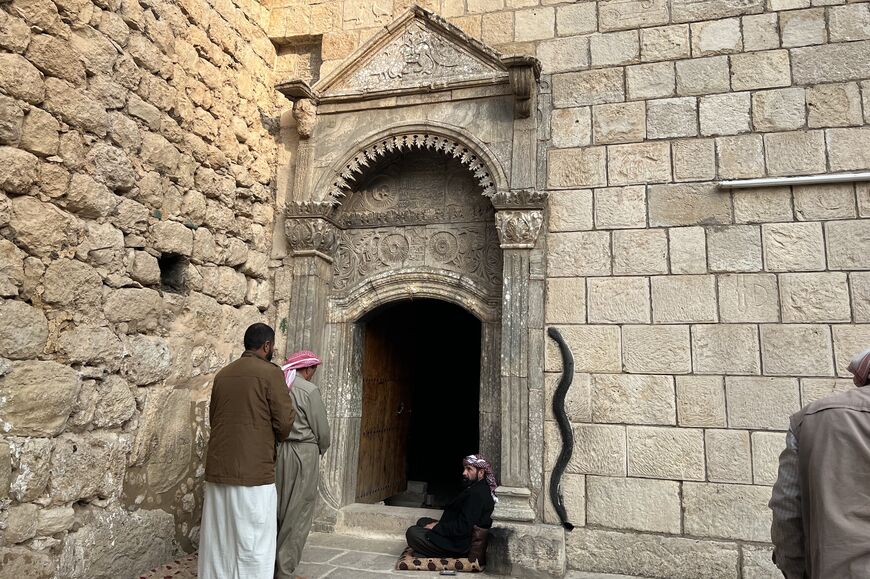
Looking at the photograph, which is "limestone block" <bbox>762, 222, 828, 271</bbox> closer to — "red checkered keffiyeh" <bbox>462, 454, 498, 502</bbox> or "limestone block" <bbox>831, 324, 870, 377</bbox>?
"limestone block" <bbox>831, 324, 870, 377</bbox>

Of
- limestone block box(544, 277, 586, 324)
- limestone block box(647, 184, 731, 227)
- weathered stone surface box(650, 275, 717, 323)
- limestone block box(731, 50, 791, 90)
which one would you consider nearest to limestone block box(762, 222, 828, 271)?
limestone block box(647, 184, 731, 227)

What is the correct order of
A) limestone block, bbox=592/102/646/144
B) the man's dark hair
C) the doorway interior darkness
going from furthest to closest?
the doorway interior darkness < limestone block, bbox=592/102/646/144 < the man's dark hair

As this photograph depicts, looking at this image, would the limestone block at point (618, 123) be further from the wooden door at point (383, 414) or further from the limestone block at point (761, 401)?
the wooden door at point (383, 414)

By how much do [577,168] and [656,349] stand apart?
1612mm

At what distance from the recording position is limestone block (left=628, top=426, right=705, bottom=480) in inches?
161

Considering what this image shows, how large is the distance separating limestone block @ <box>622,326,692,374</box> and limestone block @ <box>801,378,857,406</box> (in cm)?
75

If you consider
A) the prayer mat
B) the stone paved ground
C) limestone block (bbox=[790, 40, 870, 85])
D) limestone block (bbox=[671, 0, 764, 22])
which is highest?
limestone block (bbox=[671, 0, 764, 22])

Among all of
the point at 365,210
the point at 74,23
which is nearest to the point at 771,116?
the point at 365,210

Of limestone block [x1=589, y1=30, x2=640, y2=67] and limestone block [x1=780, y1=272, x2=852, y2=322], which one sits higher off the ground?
limestone block [x1=589, y1=30, x2=640, y2=67]

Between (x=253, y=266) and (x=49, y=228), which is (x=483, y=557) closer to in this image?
(x=253, y=266)

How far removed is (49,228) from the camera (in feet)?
10.2

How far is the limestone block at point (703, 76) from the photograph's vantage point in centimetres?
452

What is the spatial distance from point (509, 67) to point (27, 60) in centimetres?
326

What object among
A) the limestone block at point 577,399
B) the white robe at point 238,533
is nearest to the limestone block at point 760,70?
the limestone block at point 577,399
